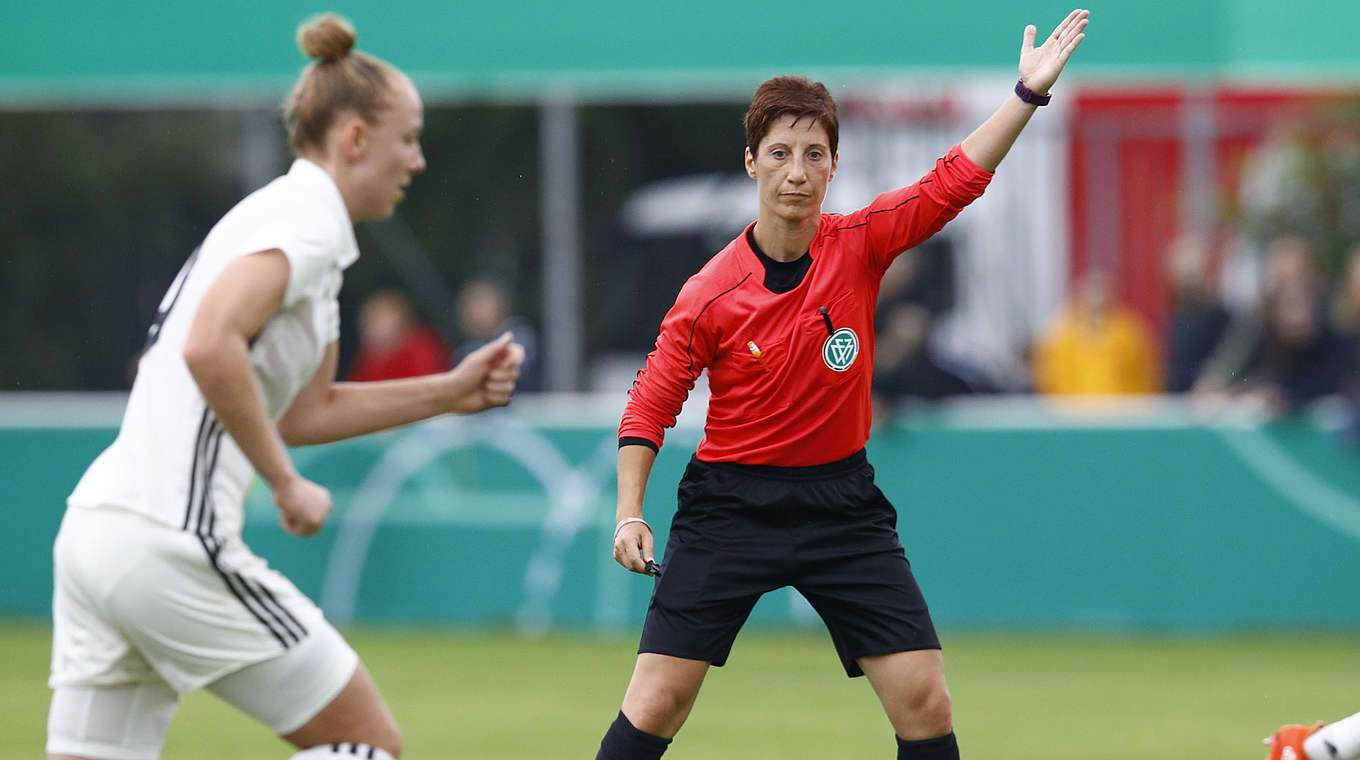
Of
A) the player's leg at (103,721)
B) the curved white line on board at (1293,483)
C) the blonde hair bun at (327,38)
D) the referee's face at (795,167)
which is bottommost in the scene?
the curved white line on board at (1293,483)

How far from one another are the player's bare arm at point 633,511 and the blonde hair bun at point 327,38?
1.22m

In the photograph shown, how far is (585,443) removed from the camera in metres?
11.6

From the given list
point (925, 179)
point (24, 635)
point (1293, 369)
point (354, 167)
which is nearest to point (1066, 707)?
point (1293, 369)

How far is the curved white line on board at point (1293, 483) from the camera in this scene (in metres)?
11.1

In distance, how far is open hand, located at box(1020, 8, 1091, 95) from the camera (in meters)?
4.54

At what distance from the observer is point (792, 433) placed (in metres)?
4.75

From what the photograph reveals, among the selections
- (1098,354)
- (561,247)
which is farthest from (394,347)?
(1098,354)

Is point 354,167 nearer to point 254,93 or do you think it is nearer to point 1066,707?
point 1066,707

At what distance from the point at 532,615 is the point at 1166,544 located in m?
3.90

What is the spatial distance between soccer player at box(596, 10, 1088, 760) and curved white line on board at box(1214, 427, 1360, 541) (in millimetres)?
7012

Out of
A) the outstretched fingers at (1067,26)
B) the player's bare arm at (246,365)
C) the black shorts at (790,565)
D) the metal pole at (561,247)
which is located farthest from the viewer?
the metal pole at (561,247)

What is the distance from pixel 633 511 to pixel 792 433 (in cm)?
45

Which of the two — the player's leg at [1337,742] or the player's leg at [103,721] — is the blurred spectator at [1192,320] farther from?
the player's leg at [103,721]

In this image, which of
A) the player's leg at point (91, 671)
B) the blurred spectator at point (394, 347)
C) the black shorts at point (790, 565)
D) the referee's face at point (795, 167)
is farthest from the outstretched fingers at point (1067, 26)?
the blurred spectator at point (394, 347)
